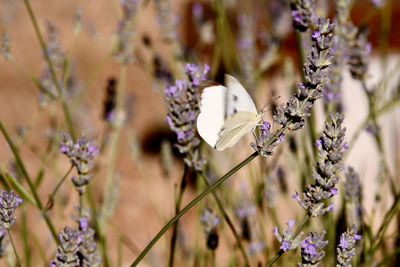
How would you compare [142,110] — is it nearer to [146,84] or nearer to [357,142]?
[146,84]

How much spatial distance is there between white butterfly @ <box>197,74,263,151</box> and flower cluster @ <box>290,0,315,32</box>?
0.49 ft

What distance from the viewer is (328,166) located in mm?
482

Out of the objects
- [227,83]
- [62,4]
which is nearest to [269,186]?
[227,83]

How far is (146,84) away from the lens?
7.05 ft

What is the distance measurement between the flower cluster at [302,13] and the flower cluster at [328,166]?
230mm

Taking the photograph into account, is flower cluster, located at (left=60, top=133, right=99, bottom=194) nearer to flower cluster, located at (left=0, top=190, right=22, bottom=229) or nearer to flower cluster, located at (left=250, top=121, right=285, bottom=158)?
flower cluster, located at (left=0, top=190, right=22, bottom=229)

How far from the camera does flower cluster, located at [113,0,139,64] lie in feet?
3.27

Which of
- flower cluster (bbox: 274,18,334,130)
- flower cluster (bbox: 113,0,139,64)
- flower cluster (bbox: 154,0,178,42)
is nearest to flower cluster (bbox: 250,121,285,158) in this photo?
flower cluster (bbox: 274,18,334,130)

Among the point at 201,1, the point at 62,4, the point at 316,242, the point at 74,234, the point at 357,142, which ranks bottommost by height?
the point at 316,242

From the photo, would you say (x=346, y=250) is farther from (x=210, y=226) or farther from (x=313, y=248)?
(x=210, y=226)

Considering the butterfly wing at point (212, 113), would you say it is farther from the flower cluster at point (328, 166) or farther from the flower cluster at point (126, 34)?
the flower cluster at point (126, 34)

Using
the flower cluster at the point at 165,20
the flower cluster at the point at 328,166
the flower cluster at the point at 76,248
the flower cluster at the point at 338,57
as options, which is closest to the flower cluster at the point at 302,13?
the flower cluster at the point at 338,57

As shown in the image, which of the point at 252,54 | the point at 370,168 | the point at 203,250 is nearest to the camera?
the point at 203,250

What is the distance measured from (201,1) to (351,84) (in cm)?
69
